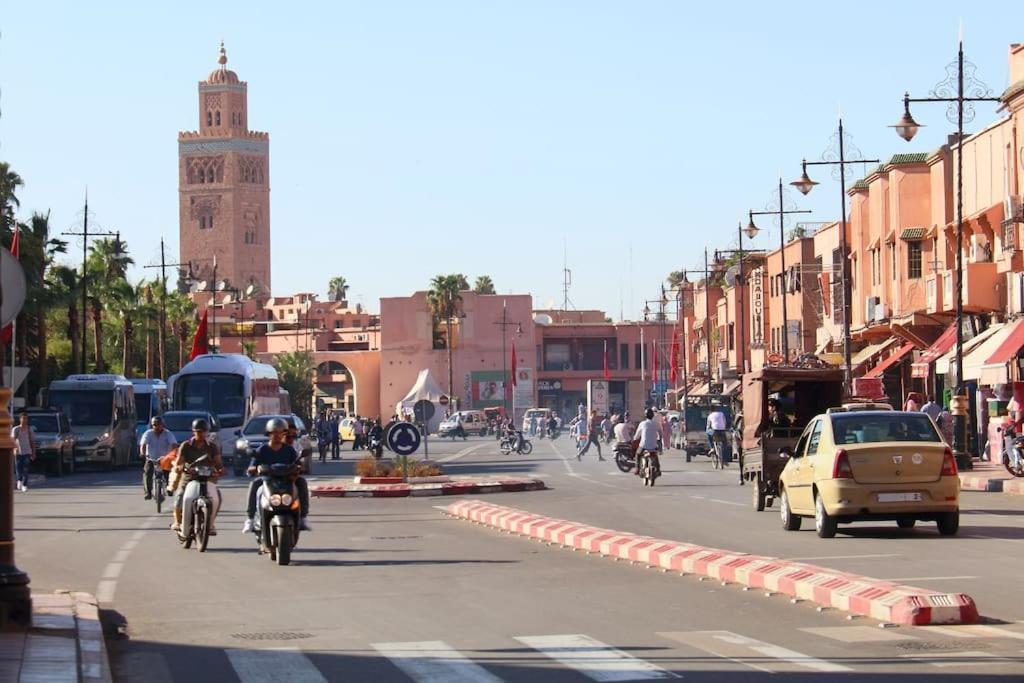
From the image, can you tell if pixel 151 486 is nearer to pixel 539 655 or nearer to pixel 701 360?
pixel 539 655

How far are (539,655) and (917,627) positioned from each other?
9.25 ft

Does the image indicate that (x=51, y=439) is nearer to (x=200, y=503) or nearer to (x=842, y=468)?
(x=200, y=503)

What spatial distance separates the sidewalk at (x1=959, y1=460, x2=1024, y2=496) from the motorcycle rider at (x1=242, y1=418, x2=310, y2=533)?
17215 millimetres

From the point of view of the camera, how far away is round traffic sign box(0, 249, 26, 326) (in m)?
10.5

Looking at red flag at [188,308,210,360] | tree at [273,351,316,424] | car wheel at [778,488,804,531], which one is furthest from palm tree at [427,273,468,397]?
car wheel at [778,488,804,531]

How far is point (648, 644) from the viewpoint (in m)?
11.8

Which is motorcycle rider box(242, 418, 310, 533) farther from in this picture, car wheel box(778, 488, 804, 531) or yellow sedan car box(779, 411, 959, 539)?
car wheel box(778, 488, 804, 531)

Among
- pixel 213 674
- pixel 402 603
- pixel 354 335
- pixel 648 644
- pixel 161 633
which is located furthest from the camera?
pixel 354 335

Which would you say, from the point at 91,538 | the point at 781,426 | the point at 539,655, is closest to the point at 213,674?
the point at 539,655

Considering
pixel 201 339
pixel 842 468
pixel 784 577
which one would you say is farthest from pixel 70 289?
pixel 784 577

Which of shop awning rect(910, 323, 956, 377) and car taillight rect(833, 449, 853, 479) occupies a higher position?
shop awning rect(910, 323, 956, 377)

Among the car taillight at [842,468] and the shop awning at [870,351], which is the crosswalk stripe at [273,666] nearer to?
the car taillight at [842,468]

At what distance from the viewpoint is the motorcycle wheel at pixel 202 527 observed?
2142 cm

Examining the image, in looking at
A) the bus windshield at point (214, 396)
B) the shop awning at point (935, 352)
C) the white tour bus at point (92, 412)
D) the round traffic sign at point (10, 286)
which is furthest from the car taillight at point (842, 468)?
the white tour bus at point (92, 412)
